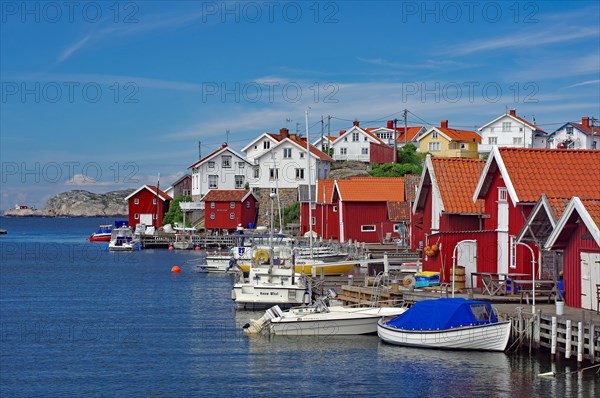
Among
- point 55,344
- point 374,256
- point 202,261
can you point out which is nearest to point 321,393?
point 55,344

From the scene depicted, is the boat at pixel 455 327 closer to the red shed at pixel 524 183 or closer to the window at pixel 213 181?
the red shed at pixel 524 183

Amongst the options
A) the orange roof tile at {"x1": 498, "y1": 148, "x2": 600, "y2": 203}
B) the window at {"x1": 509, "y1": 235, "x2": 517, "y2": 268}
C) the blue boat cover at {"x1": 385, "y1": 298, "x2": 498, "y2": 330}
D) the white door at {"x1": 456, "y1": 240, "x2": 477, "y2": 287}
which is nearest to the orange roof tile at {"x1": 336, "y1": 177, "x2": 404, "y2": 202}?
the white door at {"x1": 456, "y1": 240, "x2": 477, "y2": 287}

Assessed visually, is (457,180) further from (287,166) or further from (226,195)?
(287,166)

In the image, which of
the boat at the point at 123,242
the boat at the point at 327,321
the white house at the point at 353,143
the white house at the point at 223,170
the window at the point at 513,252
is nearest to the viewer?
the boat at the point at 327,321

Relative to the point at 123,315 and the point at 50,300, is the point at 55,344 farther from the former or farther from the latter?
the point at 50,300

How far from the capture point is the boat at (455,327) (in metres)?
31.2

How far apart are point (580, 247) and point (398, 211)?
43.3 metres

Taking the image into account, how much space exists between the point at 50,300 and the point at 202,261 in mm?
29326

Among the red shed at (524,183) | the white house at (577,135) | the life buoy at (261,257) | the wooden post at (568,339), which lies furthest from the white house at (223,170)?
the wooden post at (568,339)

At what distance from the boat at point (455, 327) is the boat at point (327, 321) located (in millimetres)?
3360

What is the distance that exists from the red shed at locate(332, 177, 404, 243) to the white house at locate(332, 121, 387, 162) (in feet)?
146

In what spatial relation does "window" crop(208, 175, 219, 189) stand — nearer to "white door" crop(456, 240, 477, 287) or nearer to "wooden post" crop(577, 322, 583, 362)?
"white door" crop(456, 240, 477, 287)

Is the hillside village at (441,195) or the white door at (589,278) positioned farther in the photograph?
the hillside village at (441,195)

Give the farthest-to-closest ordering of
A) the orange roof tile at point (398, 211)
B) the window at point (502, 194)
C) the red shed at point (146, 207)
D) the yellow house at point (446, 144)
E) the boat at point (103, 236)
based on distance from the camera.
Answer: the boat at point (103, 236) < the yellow house at point (446, 144) < the red shed at point (146, 207) < the orange roof tile at point (398, 211) < the window at point (502, 194)
